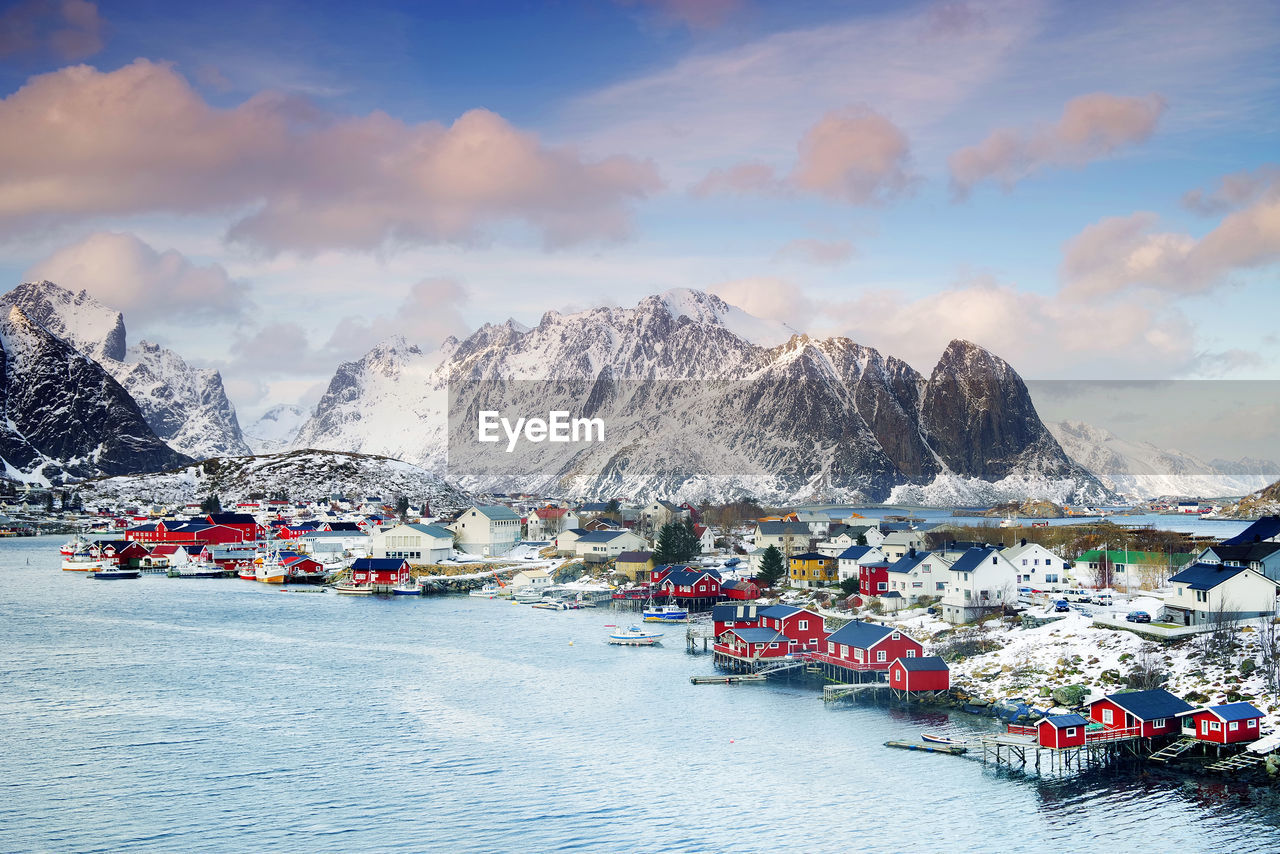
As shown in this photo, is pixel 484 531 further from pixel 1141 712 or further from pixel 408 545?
pixel 1141 712

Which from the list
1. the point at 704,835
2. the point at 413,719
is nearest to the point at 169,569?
the point at 413,719

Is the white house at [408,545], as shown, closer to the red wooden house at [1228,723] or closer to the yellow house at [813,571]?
the yellow house at [813,571]

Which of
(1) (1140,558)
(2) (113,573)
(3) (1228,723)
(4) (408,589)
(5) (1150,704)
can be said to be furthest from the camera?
(2) (113,573)

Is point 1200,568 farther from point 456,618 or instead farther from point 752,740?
point 456,618

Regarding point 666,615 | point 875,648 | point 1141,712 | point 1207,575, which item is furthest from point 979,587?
point 666,615

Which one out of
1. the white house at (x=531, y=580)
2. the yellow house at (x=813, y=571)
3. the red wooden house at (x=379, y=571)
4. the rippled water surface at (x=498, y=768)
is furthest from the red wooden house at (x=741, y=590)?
the red wooden house at (x=379, y=571)

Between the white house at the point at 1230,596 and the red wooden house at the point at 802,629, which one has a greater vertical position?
the white house at the point at 1230,596
